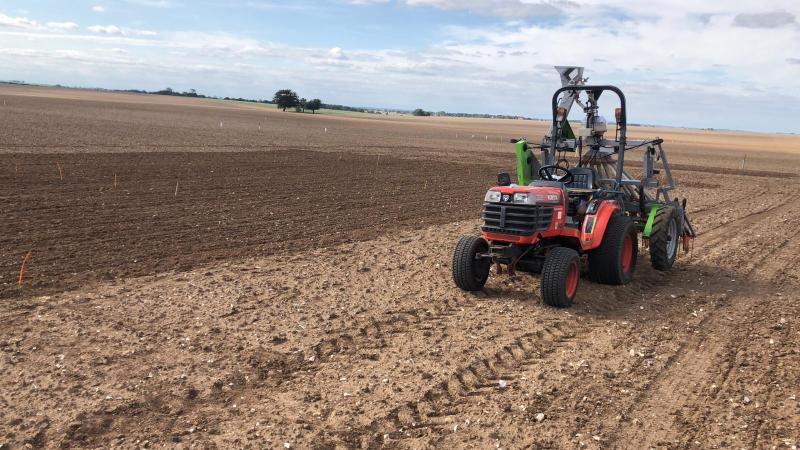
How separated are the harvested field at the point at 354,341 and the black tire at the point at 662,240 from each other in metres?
0.31

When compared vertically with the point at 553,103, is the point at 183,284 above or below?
below

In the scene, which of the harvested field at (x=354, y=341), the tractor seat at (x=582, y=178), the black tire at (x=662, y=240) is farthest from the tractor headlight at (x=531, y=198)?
the black tire at (x=662, y=240)

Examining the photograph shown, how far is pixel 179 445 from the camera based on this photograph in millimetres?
4453

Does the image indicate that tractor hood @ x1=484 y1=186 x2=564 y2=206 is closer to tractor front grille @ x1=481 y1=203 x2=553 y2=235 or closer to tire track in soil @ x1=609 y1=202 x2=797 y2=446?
tractor front grille @ x1=481 y1=203 x2=553 y2=235

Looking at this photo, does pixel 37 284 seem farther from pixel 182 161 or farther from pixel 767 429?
pixel 182 161

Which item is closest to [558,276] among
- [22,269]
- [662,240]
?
[662,240]

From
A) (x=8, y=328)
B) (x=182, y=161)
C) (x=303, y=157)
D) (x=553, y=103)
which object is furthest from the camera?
(x=303, y=157)

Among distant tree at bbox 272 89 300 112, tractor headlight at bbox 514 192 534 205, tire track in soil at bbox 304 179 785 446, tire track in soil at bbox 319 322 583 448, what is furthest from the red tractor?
distant tree at bbox 272 89 300 112

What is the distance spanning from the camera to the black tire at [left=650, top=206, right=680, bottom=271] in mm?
9445

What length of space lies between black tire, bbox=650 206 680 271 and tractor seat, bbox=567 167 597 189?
3.82 ft

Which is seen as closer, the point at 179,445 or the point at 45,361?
the point at 179,445

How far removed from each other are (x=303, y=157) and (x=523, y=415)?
23.2 meters

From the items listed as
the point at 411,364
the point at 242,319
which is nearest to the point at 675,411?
the point at 411,364

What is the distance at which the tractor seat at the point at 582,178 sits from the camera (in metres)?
9.32
